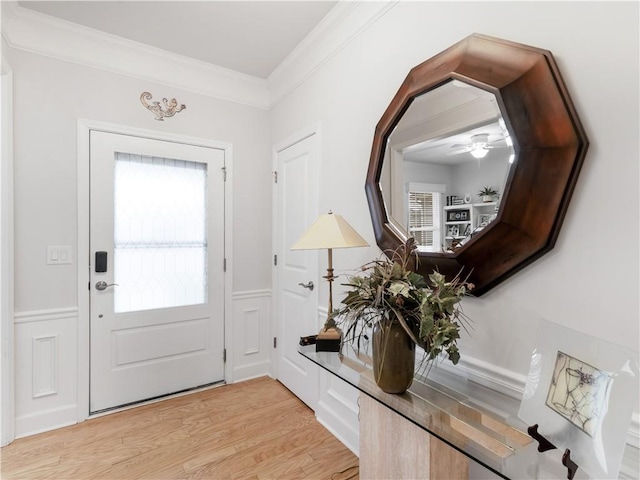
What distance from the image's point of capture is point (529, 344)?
1.14 meters

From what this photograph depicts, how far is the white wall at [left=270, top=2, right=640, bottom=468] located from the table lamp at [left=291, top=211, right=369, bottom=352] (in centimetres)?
59

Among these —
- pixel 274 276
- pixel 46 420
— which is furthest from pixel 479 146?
pixel 46 420

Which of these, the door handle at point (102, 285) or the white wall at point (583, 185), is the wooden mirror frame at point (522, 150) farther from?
the door handle at point (102, 285)

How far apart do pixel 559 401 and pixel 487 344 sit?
37 cm

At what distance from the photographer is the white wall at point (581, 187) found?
3.04 feet

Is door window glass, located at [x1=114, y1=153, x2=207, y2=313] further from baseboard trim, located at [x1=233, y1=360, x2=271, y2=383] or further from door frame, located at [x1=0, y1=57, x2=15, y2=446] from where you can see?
baseboard trim, located at [x1=233, y1=360, x2=271, y2=383]

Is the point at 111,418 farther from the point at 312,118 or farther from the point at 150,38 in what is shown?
the point at 150,38

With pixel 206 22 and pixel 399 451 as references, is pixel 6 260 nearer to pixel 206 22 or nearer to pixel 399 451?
pixel 206 22

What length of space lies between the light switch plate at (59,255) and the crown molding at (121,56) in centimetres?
133

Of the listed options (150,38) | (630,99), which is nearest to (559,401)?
(630,99)

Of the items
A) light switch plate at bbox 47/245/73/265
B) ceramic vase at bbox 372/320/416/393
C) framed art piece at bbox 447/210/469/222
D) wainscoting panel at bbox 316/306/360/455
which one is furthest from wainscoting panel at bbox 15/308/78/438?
framed art piece at bbox 447/210/469/222

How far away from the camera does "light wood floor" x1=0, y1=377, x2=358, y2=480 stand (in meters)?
1.82

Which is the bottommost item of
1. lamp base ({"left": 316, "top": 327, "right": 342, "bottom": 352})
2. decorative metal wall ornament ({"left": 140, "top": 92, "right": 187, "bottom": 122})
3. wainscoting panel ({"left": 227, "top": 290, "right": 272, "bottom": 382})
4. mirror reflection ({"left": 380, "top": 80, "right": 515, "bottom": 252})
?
wainscoting panel ({"left": 227, "top": 290, "right": 272, "bottom": 382})

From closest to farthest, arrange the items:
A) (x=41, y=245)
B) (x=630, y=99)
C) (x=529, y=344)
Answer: (x=630, y=99), (x=529, y=344), (x=41, y=245)
